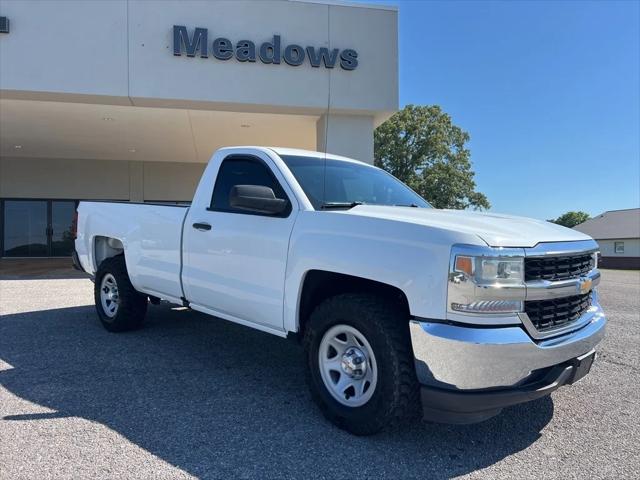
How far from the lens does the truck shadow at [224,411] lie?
289 cm

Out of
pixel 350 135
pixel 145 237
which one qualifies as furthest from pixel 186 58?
pixel 145 237

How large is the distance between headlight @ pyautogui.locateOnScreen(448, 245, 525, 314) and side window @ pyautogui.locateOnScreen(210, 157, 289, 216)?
1.87m

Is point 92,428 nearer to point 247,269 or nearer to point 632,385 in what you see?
point 247,269

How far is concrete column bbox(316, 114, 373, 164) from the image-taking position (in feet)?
39.9

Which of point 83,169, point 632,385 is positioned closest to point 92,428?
point 632,385

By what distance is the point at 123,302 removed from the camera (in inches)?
222

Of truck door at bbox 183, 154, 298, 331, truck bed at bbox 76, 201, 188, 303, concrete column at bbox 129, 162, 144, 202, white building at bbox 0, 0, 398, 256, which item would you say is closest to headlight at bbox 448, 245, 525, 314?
truck door at bbox 183, 154, 298, 331

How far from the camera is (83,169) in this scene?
20250 mm

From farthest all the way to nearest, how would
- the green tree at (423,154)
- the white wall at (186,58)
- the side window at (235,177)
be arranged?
1. the green tree at (423,154)
2. the white wall at (186,58)
3. the side window at (235,177)

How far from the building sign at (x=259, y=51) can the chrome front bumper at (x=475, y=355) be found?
10.1m

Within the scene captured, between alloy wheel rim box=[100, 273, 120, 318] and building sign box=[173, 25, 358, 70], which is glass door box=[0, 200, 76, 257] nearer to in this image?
building sign box=[173, 25, 358, 70]

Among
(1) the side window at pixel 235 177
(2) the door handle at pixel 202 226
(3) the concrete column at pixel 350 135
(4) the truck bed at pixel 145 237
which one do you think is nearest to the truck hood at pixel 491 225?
(1) the side window at pixel 235 177

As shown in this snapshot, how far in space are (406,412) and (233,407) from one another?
4.49 feet

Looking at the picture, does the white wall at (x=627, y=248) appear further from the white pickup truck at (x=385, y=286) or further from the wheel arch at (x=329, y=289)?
the wheel arch at (x=329, y=289)
